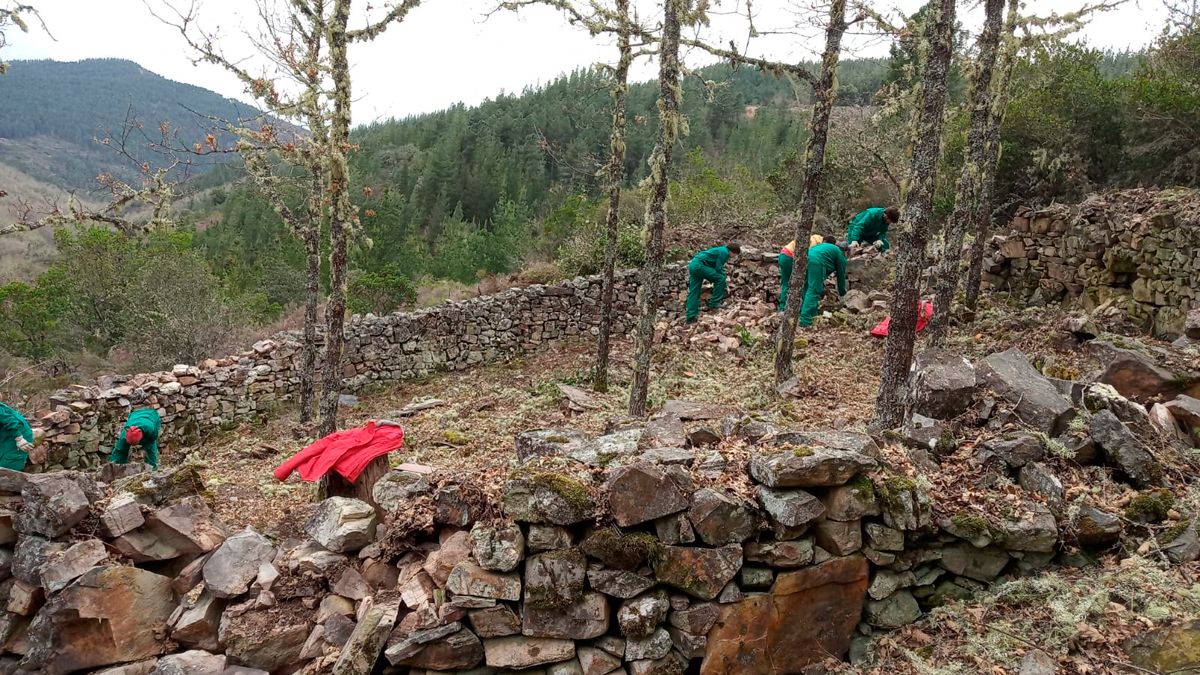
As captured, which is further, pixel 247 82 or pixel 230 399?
pixel 230 399

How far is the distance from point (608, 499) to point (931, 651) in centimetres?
187

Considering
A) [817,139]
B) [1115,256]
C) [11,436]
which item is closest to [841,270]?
[1115,256]

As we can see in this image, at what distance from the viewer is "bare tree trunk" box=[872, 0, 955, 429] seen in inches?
205

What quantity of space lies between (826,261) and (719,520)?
837 centimetres

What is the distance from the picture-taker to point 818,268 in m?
10.8

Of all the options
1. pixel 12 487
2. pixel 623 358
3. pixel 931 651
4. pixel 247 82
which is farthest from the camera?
pixel 623 358

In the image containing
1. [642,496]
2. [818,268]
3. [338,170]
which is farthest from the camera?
[818,268]

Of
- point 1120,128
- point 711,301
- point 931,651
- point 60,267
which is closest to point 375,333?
point 711,301

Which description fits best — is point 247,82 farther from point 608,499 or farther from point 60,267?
point 60,267

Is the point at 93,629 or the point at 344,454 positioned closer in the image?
the point at 93,629

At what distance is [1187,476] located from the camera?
419 cm

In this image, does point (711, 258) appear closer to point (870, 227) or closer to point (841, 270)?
point (841, 270)

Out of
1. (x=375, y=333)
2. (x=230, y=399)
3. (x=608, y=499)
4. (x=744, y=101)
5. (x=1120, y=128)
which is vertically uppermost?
(x=744, y=101)

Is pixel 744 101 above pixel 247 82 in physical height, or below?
above
